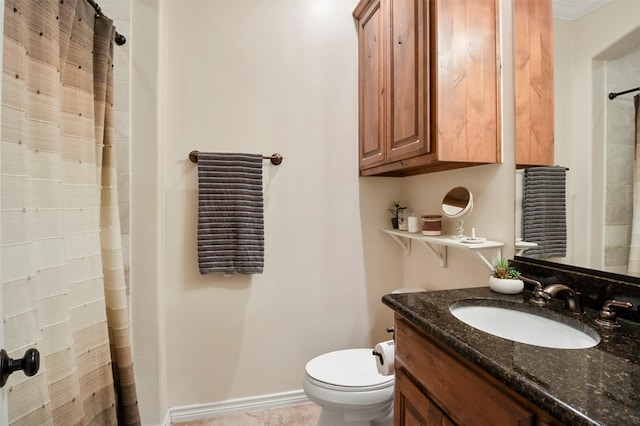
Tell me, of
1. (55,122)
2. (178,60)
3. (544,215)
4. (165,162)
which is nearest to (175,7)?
(178,60)

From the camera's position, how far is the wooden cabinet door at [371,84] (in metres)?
1.70

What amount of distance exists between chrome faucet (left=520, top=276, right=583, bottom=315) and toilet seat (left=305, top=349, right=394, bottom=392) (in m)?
0.73

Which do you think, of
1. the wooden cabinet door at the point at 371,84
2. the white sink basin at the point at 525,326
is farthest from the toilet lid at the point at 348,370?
the wooden cabinet door at the point at 371,84

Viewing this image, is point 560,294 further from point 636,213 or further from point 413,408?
point 413,408

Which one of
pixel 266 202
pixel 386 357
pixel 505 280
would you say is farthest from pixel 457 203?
pixel 266 202

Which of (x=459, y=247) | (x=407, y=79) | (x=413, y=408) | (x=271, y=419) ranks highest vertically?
(x=407, y=79)

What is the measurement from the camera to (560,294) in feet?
3.21

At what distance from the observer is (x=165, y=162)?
172 centimetres

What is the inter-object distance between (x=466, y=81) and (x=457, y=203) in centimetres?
54

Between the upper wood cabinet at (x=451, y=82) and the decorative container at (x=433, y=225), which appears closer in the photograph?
the upper wood cabinet at (x=451, y=82)

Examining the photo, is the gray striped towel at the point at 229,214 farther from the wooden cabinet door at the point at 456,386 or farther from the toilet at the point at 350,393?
the wooden cabinet door at the point at 456,386

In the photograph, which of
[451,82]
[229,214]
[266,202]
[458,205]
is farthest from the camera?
[266,202]

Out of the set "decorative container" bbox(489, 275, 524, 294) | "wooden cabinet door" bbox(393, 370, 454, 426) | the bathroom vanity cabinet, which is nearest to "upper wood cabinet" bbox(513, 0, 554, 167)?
"decorative container" bbox(489, 275, 524, 294)

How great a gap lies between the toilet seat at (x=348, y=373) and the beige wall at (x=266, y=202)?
0.37m
